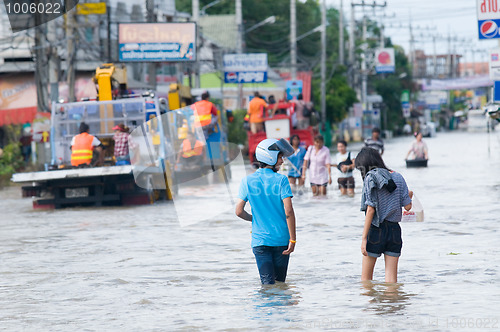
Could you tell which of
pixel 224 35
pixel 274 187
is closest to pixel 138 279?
pixel 274 187

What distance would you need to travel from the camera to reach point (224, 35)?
259 ft

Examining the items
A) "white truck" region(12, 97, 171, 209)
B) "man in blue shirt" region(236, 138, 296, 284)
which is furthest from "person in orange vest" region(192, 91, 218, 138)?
"man in blue shirt" region(236, 138, 296, 284)

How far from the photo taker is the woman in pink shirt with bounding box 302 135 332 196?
847 inches

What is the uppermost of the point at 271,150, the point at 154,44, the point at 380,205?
the point at 154,44

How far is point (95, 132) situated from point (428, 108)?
127688 mm

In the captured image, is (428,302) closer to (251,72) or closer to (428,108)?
(251,72)

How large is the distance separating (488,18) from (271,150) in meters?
13.4

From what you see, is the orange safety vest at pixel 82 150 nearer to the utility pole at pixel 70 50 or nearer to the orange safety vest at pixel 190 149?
the orange safety vest at pixel 190 149

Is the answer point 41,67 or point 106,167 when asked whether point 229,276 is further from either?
point 41,67

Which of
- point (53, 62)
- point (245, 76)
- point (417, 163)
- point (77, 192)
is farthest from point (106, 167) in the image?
point (245, 76)

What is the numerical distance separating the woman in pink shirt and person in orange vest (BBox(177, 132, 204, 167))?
305cm

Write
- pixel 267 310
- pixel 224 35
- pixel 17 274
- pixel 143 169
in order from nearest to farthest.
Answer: pixel 267 310 < pixel 17 274 < pixel 143 169 < pixel 224 35

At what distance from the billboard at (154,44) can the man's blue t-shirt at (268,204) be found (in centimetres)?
2970

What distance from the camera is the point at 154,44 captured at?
38312 millimetres
